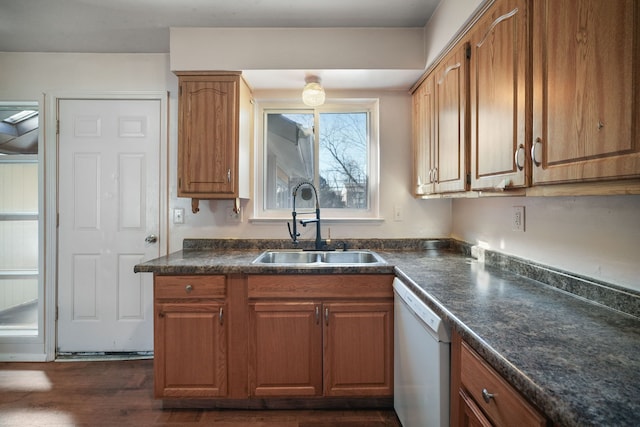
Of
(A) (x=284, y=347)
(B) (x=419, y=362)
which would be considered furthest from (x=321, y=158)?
(B) (x=419, y=362)

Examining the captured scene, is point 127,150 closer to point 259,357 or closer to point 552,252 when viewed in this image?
point 259,357

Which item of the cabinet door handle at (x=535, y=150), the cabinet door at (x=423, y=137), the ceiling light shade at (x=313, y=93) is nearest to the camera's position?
the cabinet door handle at (x=535, y=150)

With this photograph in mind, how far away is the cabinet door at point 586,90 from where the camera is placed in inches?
31.0

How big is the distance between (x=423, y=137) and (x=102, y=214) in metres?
2.41

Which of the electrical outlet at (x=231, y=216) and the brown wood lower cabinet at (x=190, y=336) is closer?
the brown wood lower cabinet at (x=190, y=336)

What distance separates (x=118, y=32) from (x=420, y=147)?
7.15ft

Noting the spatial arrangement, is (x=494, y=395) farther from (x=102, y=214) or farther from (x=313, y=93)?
(x=102, y=214)

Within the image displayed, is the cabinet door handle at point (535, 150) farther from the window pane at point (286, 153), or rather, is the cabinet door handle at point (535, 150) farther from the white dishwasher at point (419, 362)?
the window pane at point (286, 153)

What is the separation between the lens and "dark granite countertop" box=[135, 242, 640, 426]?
632 millimetres

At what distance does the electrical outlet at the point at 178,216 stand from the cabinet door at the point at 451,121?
182 cm

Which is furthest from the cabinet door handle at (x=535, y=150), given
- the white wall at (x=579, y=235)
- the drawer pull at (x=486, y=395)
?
the drawer pull at (x=486, y=395)

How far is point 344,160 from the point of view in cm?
267

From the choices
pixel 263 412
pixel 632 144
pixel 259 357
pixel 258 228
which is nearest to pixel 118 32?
pixel 258 228

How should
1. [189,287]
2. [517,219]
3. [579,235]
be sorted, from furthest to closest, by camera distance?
[189,287], [517,219], [579,235]
